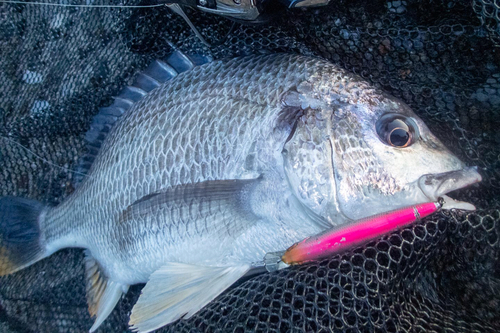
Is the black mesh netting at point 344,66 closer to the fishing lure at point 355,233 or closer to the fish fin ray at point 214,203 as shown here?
the fishing lure at point 355,233

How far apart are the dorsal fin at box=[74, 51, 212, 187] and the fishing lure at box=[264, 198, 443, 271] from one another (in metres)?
1.01

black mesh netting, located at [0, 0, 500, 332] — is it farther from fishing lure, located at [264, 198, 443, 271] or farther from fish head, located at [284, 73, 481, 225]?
fish head, located at [284, 73, 481, 225]

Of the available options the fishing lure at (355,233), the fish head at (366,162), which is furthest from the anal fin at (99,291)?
the fish head at (366,162)

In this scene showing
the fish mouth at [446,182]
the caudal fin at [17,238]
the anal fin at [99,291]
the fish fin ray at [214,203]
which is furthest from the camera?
the caudal fin at [17,238]

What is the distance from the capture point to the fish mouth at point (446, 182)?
103 centimetres

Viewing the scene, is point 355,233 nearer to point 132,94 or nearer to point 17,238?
point 132,94

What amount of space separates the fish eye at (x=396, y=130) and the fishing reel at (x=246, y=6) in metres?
0.53

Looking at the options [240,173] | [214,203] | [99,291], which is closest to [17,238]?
[99,291]

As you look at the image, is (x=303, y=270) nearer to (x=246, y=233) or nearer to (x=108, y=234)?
(x=246, y=233)

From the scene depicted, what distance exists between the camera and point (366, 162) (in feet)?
3.63

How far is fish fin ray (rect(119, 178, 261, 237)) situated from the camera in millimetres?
1234

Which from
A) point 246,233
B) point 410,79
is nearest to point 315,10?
point 410,79

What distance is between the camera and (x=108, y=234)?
5.16ft

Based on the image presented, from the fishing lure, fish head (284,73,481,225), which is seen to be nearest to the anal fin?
the fishing lure
